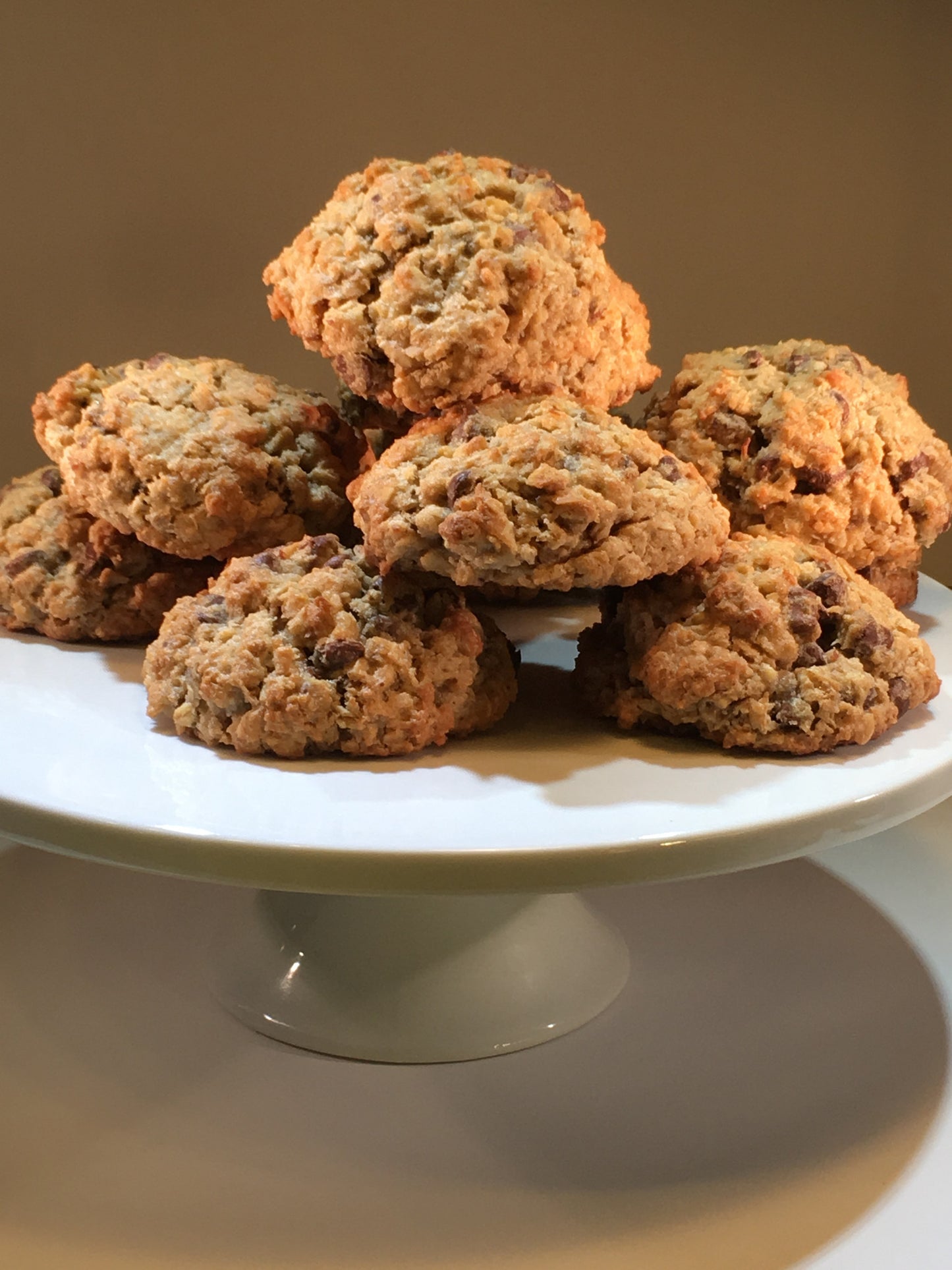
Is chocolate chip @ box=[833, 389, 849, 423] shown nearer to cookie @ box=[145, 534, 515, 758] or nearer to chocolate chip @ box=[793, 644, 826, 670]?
chocolate chip @ box=[793, 644, 826, 670]

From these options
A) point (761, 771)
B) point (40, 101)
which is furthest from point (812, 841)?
point (40, 101)

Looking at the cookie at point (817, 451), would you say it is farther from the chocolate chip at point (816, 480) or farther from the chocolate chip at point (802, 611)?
the chocolate chip at point (802, 611)

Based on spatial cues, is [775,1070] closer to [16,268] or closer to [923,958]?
[923,958]

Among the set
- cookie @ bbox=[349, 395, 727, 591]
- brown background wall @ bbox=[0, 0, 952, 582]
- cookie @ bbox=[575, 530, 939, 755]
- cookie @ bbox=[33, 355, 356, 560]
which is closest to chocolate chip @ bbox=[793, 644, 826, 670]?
cookie @ bbox=[575, 530, 939, 755]

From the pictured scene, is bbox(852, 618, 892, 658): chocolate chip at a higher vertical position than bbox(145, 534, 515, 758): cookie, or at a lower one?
higher

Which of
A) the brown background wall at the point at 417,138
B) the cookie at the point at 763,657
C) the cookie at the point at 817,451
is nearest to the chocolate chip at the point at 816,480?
the cookie at the point at 817,451
